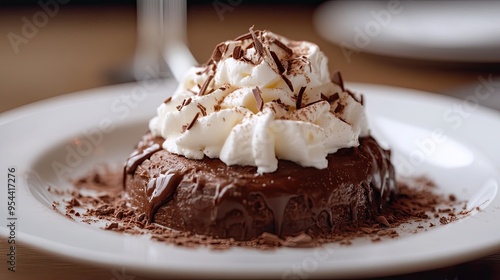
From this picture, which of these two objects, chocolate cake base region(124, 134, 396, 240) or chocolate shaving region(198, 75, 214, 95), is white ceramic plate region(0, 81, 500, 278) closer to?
chocolate cake base region(124, 134, 396, 240)

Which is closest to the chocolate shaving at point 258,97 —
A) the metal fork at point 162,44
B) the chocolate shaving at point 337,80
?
the chocolate shaving at point 337,80

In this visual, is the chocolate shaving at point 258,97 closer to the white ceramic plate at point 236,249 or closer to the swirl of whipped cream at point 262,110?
the swirl of whipped cream at point 262,110

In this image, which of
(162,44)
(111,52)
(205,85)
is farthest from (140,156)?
(111,52)

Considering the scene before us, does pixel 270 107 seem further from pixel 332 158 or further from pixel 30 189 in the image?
pixel 30 189

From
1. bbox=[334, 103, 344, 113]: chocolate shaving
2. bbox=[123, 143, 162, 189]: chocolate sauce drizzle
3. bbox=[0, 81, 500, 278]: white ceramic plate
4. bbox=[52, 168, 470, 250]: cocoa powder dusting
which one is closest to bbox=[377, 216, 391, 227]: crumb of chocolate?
bbox=[52, 168, 470, 250]: cocoa powder dusting

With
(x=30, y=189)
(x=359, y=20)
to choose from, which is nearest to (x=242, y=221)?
(x=30, y=189)

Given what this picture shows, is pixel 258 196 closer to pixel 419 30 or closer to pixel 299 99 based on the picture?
pixel 299 99
